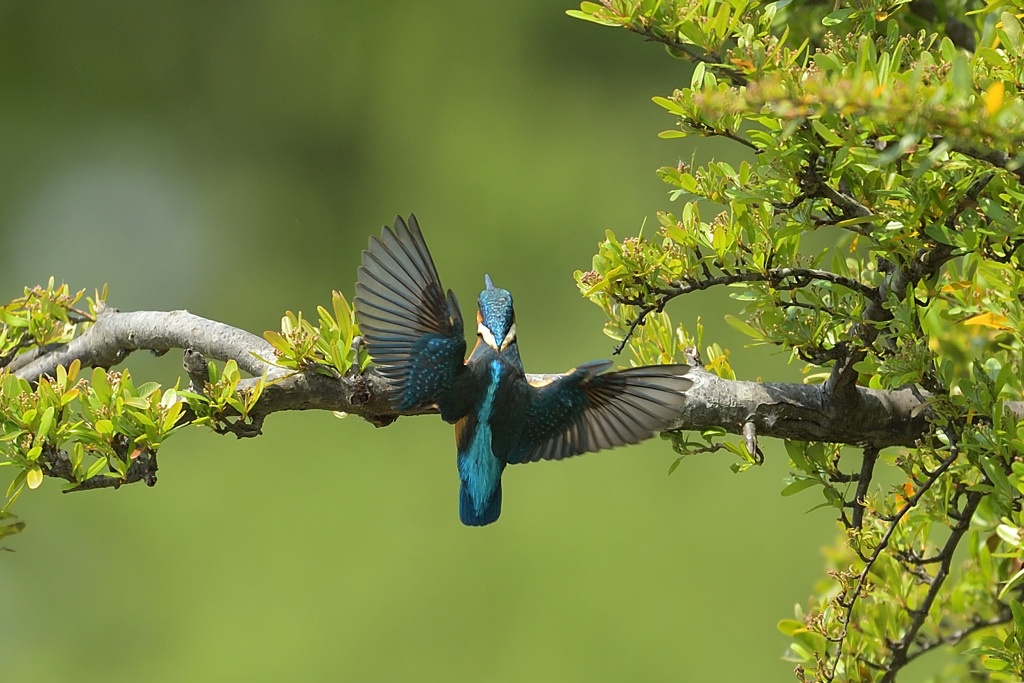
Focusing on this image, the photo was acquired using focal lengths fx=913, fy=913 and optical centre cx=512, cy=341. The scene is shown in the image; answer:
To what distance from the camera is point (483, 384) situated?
825 mm

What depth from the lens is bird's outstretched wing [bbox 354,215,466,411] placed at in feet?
2.50

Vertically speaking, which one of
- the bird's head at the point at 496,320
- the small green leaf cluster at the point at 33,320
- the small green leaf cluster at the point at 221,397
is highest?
the bird's head at the point at 496,320

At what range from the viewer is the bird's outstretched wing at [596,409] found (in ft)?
2.53

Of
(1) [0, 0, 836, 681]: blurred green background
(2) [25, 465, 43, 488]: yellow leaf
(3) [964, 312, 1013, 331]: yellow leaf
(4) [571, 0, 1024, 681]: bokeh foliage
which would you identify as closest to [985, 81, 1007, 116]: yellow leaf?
(4) [571, 0, 1024, 681]: bokeh foliage

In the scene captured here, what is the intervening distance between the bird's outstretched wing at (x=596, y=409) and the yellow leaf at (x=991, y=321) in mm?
228

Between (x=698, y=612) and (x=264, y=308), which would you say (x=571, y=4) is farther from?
(x=698, y=612)

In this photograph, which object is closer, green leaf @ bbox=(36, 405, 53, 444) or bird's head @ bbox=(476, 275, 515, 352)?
green leaf @ bbox=(36, 405, 53, 444)

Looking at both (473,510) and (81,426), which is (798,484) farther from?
(81,426)

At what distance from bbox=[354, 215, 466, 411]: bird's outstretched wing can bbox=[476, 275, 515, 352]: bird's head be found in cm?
6

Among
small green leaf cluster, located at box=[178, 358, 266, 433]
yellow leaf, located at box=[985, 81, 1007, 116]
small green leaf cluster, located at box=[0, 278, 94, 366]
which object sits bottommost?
small green leaf cluster, located at box=[178, 358, 266, 433]

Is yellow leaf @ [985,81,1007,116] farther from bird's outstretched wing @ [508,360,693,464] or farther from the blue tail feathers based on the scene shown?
the blue tail feathers

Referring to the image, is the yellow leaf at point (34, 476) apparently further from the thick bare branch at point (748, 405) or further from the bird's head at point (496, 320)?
the bird's head at point (496, 320)

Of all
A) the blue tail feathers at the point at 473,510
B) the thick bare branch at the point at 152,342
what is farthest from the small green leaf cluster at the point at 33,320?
the blue tail feathers at the point at 473,510

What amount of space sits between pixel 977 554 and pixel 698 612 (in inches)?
55.3
